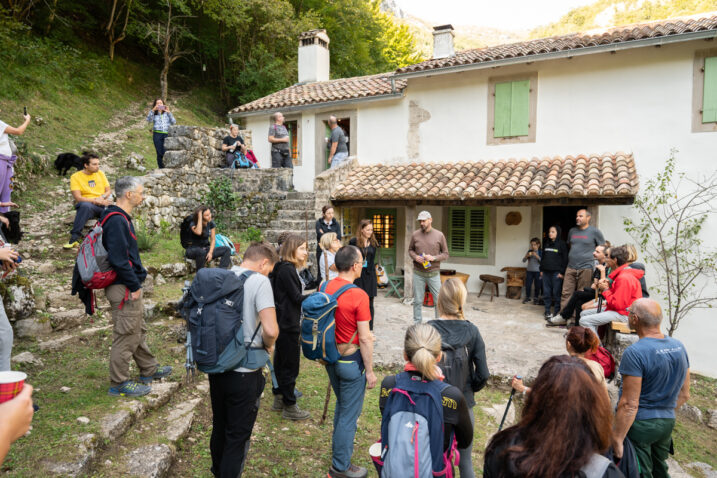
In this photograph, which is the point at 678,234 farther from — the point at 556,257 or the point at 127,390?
the point at 127,390

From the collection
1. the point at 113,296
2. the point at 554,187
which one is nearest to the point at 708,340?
the point at 554,187

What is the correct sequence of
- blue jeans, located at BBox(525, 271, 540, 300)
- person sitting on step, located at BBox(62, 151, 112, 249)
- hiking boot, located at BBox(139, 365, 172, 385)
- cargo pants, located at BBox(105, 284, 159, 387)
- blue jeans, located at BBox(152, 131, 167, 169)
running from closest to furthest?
cargo pants, located at BBox(105, 284, 159, 387)
hiking boot, located at BBox(139, 365, 172, 385)
person sitting on step, located at BBox(62, 151, 112, 249)
blue jeans, located at BBox(525, 271, 540, 300)
blue jeans, located at BBox(152, 131, 167, 169)

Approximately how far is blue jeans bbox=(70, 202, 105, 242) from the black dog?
9.74 feet

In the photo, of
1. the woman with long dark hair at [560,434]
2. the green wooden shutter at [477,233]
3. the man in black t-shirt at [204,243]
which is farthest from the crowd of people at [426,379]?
the green wooden shutter at [477,233]

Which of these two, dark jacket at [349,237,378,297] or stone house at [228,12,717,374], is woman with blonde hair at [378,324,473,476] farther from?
stone house at [228,12,717,374]

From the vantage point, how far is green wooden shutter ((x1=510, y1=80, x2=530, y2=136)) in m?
9.12

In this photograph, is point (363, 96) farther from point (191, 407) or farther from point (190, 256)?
point (191, 407)

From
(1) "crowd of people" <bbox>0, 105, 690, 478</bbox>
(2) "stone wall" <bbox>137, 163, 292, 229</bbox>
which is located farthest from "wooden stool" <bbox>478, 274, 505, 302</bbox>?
(2) "stone wall" <bbox>137, 163, 292, 229</bbox>

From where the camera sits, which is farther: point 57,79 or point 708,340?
point 57,79

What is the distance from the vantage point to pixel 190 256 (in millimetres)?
5895

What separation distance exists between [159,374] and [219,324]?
204 centimetres

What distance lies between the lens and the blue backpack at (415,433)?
187 centimetres

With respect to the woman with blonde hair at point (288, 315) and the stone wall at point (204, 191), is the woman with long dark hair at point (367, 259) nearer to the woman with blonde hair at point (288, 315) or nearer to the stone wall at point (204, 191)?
the woman with blonde hair at point (288, 315)

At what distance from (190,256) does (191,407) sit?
269 centimetres
